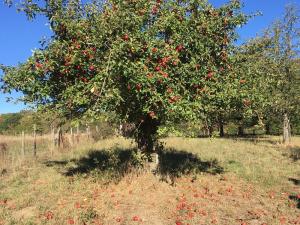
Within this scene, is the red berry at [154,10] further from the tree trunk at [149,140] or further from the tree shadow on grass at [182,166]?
the tree shadow on grass at [182,166]

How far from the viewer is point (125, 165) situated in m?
15.6

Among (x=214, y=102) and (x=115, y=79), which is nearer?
(x=115, y=79)

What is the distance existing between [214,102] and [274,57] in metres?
19.9

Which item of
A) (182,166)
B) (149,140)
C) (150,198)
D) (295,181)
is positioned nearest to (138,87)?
(150,198)

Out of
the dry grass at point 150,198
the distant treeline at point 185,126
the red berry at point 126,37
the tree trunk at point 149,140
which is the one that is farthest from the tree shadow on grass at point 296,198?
the red berry at point 126,37

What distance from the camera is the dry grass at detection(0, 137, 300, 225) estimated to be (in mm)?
10445

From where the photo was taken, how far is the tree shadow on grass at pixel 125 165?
48.1 feet

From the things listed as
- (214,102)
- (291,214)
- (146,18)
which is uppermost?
(146,18)

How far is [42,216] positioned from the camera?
10.7 metres

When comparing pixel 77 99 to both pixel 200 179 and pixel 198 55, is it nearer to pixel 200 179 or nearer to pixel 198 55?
pixel 198 55

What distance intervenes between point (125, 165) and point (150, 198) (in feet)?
12.0

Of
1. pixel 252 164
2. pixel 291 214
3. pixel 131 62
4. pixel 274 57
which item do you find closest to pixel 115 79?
pixel 131 62

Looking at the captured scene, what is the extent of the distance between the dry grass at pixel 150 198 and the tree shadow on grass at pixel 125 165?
282 mm

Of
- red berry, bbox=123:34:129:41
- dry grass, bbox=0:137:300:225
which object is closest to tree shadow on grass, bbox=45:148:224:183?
dry grass, bbox=0:137:300:225
